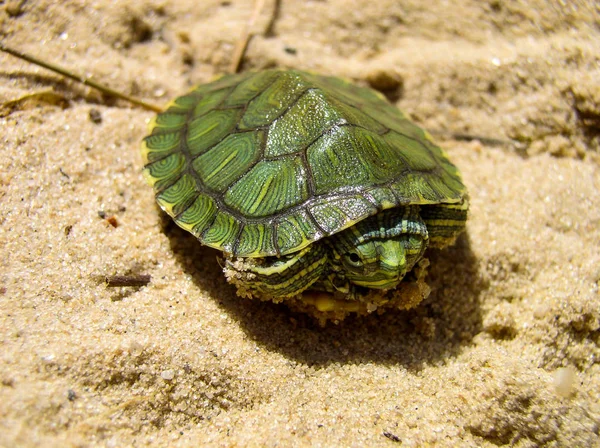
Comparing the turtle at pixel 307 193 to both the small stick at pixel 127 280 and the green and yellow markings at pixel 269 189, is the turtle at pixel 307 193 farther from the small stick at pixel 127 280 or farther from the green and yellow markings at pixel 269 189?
the small stick at pixel 127 280

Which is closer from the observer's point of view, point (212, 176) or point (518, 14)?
point (212, 176)

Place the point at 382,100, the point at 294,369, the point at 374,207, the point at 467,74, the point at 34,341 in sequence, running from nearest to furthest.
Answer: the point at 34,341 < the point at 374,207 < the point at 294,369 < the point at 382,100 < the point at 467,74

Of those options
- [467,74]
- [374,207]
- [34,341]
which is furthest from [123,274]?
[467,74]

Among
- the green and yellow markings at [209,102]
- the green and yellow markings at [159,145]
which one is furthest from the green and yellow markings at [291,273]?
the green and yellow markings at [209,102]

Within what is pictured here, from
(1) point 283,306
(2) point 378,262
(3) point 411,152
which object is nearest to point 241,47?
(3) point 411,152

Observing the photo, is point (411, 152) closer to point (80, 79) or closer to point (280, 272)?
point (280, 272)

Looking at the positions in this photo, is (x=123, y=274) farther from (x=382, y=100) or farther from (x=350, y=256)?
(x=382, y=100)

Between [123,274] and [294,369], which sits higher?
[123,274]
